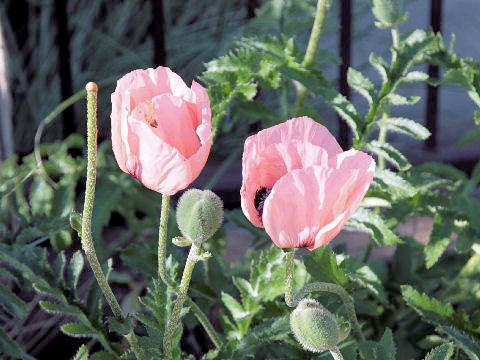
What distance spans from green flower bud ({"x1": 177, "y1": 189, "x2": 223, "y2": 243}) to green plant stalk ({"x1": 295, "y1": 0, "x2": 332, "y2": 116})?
0.42 metres

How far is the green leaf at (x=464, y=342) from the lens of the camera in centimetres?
88

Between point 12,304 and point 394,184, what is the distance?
0.48 m

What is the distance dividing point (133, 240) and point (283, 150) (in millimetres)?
990

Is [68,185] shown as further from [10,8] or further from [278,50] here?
[10,8]

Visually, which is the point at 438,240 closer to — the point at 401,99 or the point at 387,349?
the point at 401,99

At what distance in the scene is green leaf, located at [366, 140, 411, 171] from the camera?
3.25 feet

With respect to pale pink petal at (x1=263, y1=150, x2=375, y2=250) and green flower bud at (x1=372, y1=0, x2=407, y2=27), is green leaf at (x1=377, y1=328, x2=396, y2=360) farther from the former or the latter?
green flower bud at (x1=372, y1=0, x2=407, y2=27)

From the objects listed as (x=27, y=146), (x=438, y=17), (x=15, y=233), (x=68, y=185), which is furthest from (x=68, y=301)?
(x=27, y=146)

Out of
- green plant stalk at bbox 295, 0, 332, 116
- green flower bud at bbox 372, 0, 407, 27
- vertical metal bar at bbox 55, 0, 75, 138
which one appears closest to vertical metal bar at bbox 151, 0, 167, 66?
vertical metal bar at bbox 55, 0, 75, 138

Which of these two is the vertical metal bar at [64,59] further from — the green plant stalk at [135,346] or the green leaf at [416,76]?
the green plant stalk at [135,346]

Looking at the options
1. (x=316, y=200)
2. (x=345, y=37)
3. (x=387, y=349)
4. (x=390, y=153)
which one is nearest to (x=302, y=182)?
(x=316, y=200)

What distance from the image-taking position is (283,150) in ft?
2.33

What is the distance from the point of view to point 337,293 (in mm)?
838

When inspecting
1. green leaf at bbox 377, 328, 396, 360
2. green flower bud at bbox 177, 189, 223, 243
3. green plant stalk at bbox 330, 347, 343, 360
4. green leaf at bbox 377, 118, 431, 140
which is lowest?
green leaf at bbox 377, 328, 396, 360
